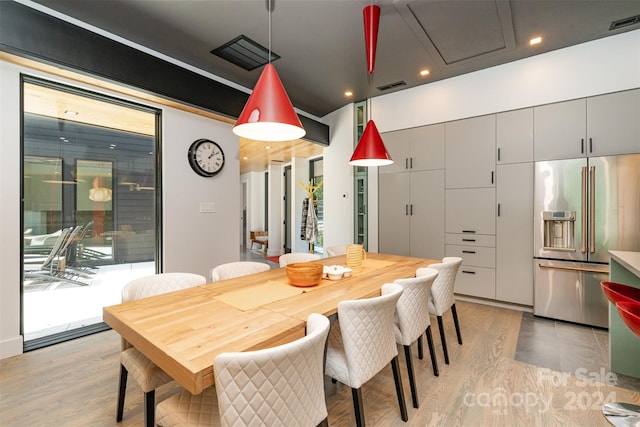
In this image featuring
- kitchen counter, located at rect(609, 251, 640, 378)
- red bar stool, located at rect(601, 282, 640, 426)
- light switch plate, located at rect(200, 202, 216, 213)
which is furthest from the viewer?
light switch plate, located at rect(200, 202, 216, 213)

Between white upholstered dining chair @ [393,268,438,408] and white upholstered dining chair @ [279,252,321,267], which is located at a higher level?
white upholstered dining chair @ [279,252,321,267]

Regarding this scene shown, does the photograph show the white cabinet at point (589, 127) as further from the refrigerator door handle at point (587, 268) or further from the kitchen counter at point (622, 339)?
the kitchen counter at point (622, 339)

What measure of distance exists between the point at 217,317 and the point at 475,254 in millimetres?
3382

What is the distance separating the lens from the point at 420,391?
77.1 inches

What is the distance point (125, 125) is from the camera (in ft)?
10.3

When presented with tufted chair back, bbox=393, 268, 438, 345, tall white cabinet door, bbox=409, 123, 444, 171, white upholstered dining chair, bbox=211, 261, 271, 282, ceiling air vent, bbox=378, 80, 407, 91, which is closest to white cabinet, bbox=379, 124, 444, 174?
tall white cabinet door, bbox=409, 123, 444, 171

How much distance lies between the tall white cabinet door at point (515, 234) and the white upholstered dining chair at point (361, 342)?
260cm

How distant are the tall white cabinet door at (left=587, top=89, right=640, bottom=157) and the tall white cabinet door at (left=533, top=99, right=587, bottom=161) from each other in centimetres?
7

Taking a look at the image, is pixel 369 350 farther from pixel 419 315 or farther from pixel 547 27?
pixel 547 27

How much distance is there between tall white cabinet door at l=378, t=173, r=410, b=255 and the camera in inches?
167

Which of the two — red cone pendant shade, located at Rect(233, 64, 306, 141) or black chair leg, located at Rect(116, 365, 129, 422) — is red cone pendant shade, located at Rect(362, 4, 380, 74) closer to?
red cone pendant shade, located at Rect(233, 64, 306, 141)

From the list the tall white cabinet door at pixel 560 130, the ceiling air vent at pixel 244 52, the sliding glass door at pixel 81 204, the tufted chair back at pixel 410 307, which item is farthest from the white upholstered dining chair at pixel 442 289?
the sliding glass door at pixel 81 204

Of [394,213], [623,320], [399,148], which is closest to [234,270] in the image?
[623,320]

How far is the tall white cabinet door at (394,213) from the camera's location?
4250mm
